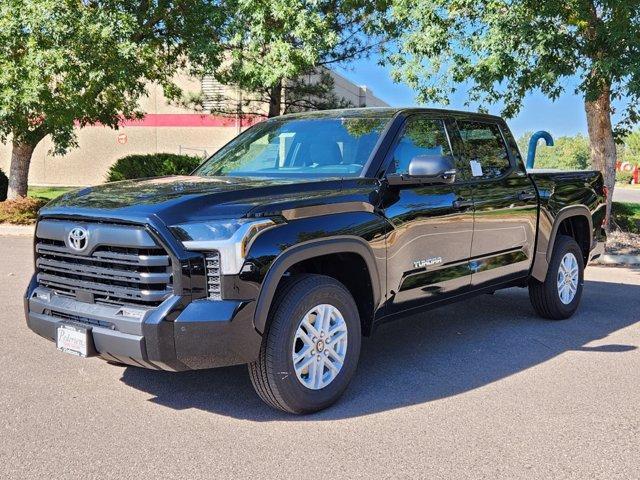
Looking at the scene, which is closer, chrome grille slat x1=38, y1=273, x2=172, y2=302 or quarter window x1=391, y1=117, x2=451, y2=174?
chrome grille slat x1=38, y1=273, x2=172, y2=302

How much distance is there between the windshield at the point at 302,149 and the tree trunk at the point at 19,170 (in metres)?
13.0

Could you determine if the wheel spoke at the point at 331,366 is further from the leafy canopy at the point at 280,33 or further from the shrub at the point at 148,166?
the shrub at the point at 148,166

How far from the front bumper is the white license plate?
6 centimetres

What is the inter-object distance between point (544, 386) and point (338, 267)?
5.51 feet

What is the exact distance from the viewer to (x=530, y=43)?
10.4 metres

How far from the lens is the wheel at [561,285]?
661 centimetres

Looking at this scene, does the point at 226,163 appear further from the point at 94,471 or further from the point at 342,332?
the point at 94,471

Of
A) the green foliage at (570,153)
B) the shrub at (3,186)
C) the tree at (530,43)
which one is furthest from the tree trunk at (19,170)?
the green foliage at (570,153)

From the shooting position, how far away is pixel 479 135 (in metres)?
6.04

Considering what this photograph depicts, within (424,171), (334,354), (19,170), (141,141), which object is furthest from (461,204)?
(141,141)

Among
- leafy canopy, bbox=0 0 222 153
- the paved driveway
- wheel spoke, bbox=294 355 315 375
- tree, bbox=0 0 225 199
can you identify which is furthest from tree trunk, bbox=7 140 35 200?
the paved driveway

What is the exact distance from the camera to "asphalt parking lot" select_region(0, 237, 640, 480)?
3492 mm

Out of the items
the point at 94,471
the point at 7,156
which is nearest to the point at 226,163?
the point at 94,471

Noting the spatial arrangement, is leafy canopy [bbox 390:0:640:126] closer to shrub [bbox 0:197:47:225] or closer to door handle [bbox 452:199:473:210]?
door handle [bbox 452:199:473:210]
